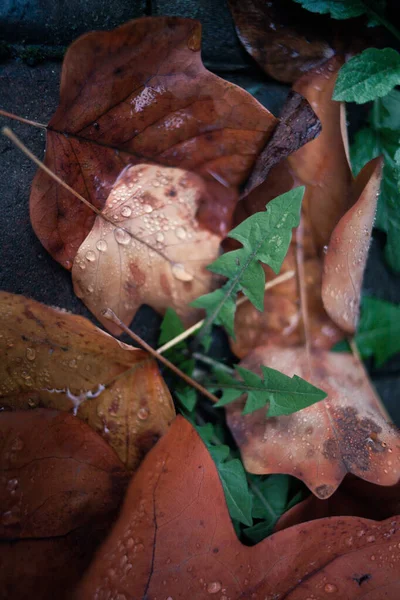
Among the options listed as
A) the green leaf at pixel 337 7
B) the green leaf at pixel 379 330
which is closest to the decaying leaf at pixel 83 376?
the green leaf at pixel 379 330

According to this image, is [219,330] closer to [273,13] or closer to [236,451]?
[236,451]

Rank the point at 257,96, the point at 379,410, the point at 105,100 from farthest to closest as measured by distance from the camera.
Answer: the point at 257,96
the point at 379,410
the point at 105,100

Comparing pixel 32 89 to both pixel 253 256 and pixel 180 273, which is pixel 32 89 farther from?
pixel 253 256

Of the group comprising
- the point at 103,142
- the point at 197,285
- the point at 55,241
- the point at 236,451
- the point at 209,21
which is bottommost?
the point at 236,451

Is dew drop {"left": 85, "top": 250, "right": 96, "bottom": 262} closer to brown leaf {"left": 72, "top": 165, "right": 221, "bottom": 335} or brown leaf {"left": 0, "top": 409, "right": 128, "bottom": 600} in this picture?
brown leaf {"left": 72, "top": 165, "right": 221, "bottom": 335}

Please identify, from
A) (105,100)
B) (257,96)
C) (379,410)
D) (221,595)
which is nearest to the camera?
(221,595)

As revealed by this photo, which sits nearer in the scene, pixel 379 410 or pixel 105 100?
pixel 105 100

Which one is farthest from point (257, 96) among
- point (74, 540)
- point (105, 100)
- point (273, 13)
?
point (74, 540)

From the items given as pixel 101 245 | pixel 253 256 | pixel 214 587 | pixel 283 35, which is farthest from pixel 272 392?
pixel 283 35
